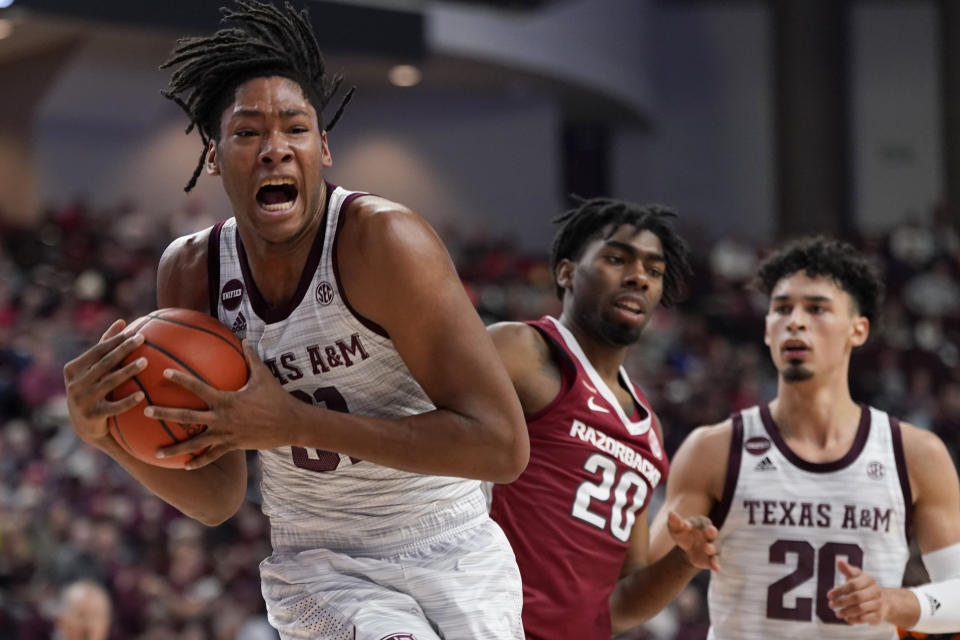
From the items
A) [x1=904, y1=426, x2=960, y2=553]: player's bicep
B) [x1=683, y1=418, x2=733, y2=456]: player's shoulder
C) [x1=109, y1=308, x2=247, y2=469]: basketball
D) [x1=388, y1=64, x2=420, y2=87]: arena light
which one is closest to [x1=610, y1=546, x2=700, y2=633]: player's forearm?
[x1=683, y1=418, x2=733, y2=456]: player's shoulder

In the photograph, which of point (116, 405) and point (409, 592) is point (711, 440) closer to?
point (409, 592)

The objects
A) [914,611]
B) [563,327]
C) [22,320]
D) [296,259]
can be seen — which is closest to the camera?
[296,259]

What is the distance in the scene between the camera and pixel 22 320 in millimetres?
10164

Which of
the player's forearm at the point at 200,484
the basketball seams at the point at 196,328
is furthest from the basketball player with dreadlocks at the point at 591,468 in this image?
the basketball seams at the point at 196,328

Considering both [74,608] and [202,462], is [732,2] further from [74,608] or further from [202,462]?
[202,462]

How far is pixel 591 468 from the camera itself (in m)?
Result: 3.72

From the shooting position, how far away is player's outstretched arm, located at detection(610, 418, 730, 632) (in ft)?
12.1

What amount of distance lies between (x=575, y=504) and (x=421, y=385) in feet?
3.87

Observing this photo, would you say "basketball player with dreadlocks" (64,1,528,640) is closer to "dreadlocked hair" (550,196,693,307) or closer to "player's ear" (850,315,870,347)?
"dreadlocked hair" (550,196,693,307)

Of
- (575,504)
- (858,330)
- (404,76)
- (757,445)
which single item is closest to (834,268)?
(858,330)

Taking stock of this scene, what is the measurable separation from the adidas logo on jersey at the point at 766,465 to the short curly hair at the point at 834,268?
2.06 ft

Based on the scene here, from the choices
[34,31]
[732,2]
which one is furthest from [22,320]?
[732,2]

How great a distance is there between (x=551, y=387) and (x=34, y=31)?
33.8 ft

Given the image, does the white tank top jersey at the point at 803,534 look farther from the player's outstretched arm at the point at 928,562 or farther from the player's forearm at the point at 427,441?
the player's forearm at the point at 427,441
